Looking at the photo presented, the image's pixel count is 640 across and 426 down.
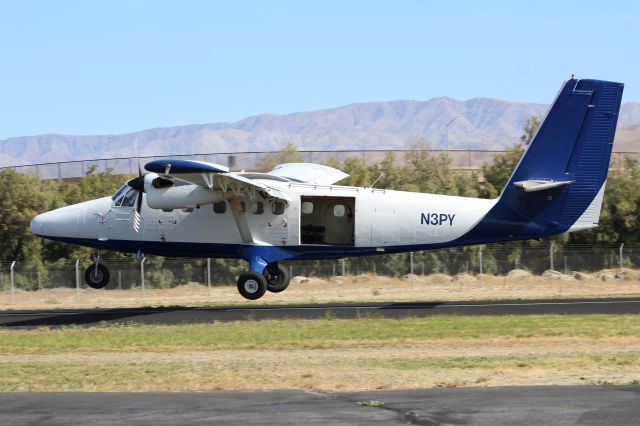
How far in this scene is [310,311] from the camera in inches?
1179

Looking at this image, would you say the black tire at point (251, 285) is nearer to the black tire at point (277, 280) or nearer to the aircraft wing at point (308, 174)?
the black tire at point (277, 280)

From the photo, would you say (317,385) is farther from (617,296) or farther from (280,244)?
(617,296)

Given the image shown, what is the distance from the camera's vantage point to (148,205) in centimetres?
2983

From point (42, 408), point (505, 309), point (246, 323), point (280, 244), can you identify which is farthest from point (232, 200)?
point (42, 408)

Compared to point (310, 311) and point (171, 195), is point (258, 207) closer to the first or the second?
point (171, 195)

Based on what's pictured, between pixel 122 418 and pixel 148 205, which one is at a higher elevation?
pixel 148 205

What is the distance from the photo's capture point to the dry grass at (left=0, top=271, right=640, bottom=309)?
3650 cm

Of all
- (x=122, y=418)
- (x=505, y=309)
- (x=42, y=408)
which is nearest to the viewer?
(x=122, y=418)

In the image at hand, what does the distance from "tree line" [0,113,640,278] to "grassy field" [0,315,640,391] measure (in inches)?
700

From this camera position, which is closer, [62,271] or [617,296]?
[617,296]

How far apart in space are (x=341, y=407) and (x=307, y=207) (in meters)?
17.9

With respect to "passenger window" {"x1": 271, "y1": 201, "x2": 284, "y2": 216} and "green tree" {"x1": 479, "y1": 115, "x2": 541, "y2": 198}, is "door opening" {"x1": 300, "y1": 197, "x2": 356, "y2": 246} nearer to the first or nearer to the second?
"passenger window" {"x1": 271, "y1": 201, "x2": 284, "y2": 216}

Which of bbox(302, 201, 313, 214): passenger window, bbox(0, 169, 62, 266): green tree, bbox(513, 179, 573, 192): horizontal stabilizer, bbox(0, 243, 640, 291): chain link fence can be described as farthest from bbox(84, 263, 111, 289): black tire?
bbox(0, 169, 62, 266): green tree

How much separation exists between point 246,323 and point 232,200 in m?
5.23
